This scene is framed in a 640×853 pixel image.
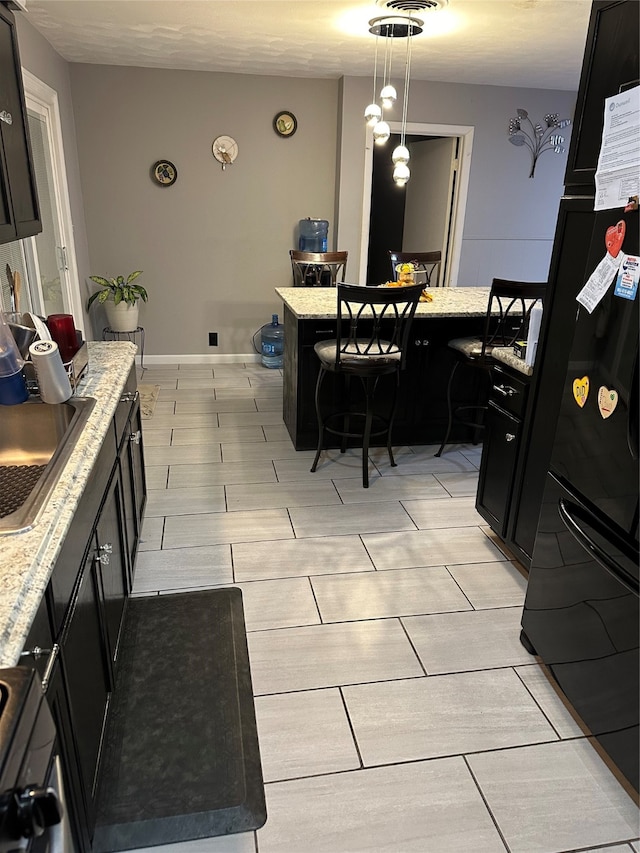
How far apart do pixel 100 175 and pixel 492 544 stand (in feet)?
14.7

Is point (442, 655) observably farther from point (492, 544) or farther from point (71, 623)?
point (71, 623)

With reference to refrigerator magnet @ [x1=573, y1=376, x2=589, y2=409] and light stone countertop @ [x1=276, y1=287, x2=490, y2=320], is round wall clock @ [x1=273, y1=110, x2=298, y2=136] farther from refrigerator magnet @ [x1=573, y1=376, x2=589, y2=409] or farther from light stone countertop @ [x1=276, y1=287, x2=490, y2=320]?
refrigerator magnet @ [x1=573, y1=376, x2=589, y2=409]

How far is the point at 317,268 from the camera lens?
193 inches

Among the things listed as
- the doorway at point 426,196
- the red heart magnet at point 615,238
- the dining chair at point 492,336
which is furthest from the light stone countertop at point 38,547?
the doorway at point 426,196

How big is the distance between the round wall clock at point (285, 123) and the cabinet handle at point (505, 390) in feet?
12.3

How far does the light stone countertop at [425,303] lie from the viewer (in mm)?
3355

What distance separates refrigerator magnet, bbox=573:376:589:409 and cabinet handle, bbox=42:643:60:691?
145 cm

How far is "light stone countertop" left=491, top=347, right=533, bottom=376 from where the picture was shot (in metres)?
2.30

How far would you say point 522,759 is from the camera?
66.7 inches

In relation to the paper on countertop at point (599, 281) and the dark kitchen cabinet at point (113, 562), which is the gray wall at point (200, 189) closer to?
the dark kitchen cabinet at point (113, 562)

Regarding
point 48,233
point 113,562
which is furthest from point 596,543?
point 48,233

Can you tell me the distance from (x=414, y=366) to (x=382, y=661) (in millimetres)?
2031

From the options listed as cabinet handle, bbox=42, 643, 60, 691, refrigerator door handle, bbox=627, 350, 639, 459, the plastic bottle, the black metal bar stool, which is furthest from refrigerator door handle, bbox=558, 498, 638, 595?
the plastic bottle

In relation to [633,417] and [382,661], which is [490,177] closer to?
[633,417]
